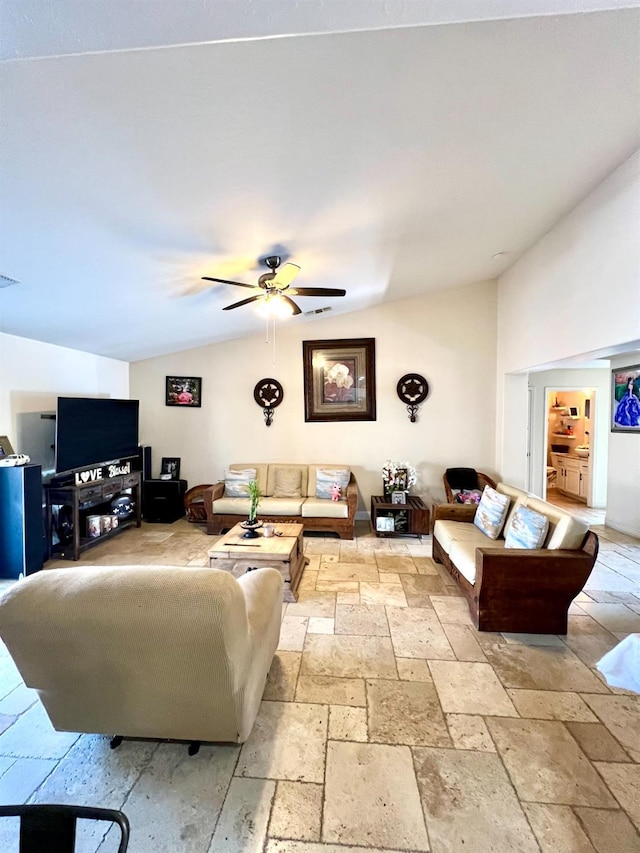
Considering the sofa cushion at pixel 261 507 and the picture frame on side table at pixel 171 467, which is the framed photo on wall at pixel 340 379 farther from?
the picture frame on side table at pixel 171 467

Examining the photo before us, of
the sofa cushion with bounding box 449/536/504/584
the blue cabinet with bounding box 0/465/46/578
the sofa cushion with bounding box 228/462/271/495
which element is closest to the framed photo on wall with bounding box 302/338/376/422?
the sofa cushion with bounding box 228/462/271/495

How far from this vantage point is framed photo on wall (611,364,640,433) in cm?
445

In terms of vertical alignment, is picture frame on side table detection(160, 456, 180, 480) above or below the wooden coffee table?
above

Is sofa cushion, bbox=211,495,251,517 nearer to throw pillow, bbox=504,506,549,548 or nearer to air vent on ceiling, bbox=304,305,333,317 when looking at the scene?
air vent on ceiling, bbox=304,305,333,317

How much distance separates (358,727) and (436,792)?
422 millimetres

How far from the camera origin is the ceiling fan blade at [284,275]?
8.65 feet

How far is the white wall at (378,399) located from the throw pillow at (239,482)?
59 cm

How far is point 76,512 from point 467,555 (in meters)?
3.90

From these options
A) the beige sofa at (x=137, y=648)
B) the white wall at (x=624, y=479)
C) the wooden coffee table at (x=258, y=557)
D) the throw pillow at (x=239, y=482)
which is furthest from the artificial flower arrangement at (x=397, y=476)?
the beige sofa at (x=137, y=648)

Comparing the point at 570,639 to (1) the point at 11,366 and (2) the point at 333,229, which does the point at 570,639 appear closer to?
(2) the point at 333,229

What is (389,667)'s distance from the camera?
220cm

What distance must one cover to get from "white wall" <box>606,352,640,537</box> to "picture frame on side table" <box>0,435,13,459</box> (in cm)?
714

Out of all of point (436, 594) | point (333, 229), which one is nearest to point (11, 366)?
point (333, 229)

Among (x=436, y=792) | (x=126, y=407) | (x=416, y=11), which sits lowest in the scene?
(x=436, y=792)
